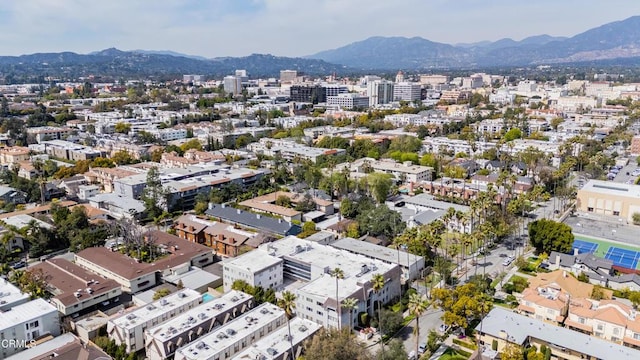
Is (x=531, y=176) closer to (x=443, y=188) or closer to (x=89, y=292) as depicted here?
(x=443, y=188)

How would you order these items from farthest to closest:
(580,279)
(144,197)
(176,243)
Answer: (144,197)
(176,243)
(580,279)

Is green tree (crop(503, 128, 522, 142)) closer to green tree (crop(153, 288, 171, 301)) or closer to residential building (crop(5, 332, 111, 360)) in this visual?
green tree (crop(153, 288, 171, 301))

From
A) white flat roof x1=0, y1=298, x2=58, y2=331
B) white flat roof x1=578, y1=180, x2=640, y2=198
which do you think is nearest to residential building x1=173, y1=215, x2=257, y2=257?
white flat roof x1=0, y1=298, x2=58, y2=331

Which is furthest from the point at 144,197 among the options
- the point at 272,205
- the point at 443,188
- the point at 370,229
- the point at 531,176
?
the point at 531,176

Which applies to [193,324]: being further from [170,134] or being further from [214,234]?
[170,134]

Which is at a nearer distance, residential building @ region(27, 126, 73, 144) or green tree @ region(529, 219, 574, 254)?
green tree @ region(529, 219, 574, 254)

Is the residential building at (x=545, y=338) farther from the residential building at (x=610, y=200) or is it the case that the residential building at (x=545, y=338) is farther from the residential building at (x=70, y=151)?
the residential building at (x=70, y=151)
